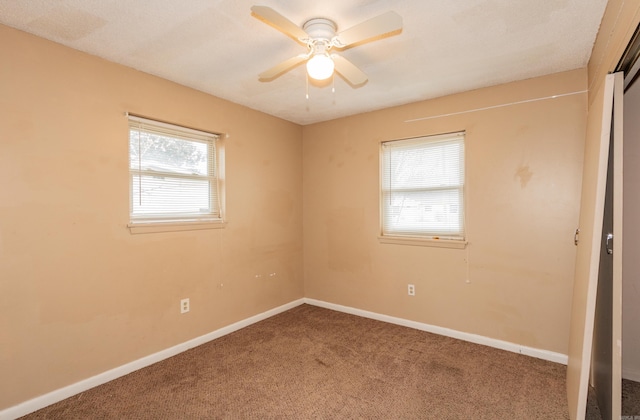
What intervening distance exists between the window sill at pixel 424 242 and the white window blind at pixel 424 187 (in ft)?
0.20

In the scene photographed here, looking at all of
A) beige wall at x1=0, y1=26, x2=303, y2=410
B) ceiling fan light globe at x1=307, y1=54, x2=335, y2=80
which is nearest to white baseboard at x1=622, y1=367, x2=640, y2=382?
ceiling fan light globe at x1=307, y1=54, x2=335, y2=80

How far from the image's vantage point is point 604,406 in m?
1.94

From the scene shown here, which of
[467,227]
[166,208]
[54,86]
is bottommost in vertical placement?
[467,227]

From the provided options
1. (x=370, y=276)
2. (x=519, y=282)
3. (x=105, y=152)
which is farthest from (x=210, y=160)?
(x=519, y=282)

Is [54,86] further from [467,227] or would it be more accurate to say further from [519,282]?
[519,282]

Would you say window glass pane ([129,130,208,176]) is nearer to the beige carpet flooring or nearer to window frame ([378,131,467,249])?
the beige carpet flooring

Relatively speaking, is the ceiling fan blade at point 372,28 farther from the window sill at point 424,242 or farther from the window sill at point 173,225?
the window sill at point 424,242

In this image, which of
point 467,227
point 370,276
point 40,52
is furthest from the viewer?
point 370,276

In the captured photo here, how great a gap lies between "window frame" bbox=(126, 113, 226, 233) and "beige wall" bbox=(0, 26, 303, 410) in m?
0.07

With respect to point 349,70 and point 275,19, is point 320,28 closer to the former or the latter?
point 349,70

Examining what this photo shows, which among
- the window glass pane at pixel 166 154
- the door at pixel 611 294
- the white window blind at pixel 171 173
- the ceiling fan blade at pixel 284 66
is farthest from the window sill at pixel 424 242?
the ceiling fan blade at pixel 284 66

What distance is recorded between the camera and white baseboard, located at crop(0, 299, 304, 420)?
2.10 meters

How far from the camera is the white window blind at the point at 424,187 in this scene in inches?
129

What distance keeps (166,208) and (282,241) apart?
1509mm
